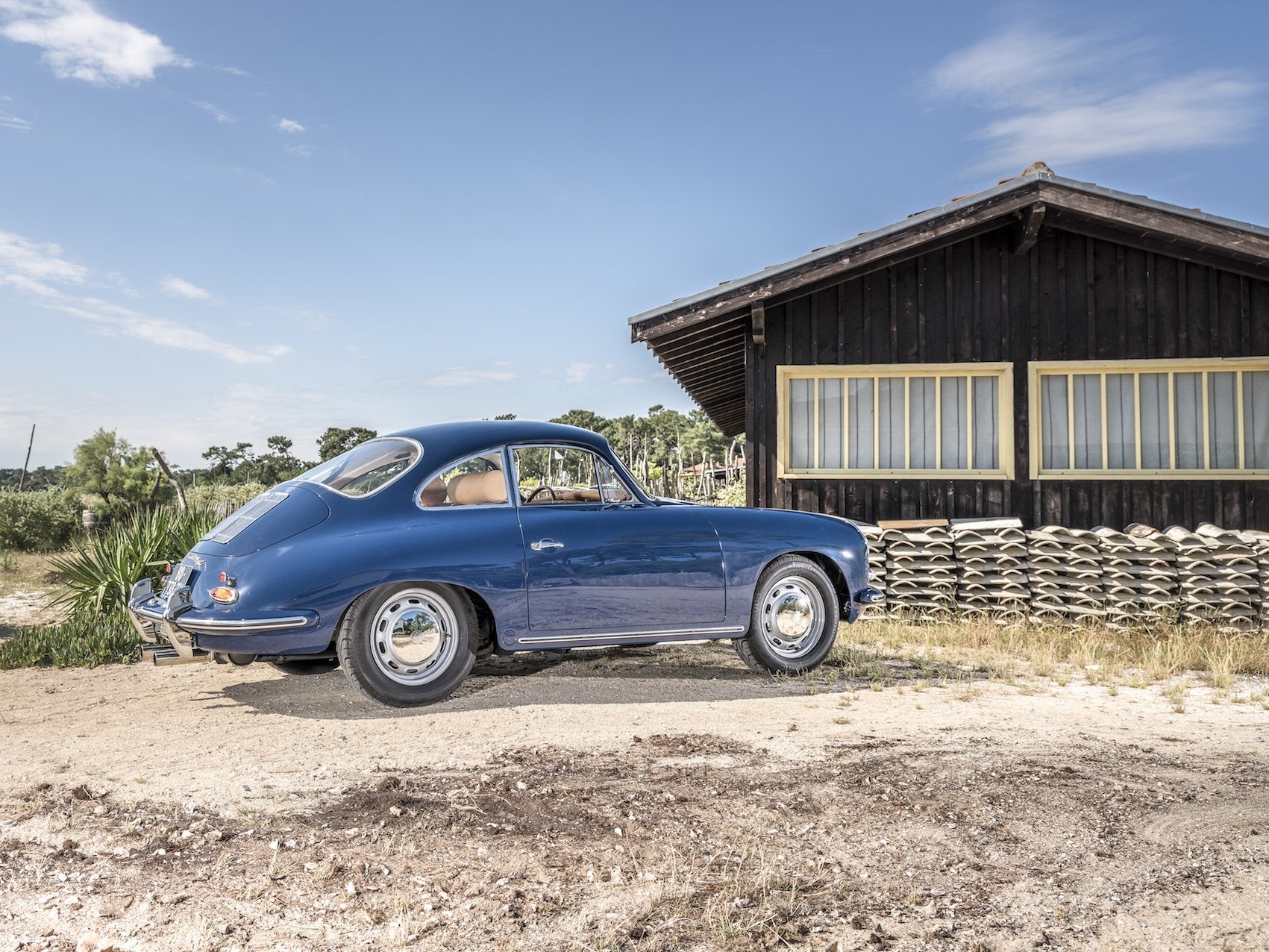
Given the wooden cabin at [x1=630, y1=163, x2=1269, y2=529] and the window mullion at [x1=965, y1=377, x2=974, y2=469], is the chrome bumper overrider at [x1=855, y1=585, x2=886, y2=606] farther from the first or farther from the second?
the window mullion at [x1=965, y1=377, x2=974, y2=469]

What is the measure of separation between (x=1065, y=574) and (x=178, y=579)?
8440 mm

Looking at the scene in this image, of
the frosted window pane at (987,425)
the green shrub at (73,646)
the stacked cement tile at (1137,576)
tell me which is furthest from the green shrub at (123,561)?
the stacked cement tile at (1137,576)

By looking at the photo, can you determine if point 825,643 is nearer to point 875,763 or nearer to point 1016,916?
point 875,763

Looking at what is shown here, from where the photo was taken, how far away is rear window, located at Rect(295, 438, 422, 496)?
599 cm

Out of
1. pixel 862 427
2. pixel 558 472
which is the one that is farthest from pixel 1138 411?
pixel 558 472

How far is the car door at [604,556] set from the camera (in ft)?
20.1

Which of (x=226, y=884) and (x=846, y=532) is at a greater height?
(x=846, y=532)

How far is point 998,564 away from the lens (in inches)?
416

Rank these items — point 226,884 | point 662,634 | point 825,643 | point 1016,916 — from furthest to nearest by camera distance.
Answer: point 825,643
point 662,634
point 226,884
point 1016,916

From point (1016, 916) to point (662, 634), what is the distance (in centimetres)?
350

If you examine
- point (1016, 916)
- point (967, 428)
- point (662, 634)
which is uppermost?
point (967, 428)

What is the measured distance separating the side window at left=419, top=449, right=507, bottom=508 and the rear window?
0.20m

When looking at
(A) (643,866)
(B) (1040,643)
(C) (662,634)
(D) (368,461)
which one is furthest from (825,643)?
(A) (643,866)

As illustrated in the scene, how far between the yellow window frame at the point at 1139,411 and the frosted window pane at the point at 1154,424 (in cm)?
4
